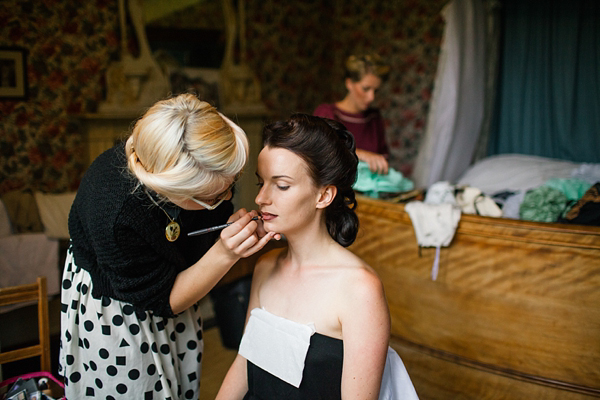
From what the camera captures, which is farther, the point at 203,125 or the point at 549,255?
the point at 549,255

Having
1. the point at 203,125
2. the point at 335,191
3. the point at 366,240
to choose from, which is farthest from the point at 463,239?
the point at 203,125

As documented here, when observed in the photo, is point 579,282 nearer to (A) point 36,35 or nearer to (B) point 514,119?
(B) point 514,119

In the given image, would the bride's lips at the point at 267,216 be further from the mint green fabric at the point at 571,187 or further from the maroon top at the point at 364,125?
the mint green fabric at the point at 571,187

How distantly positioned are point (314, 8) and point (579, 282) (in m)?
4.07

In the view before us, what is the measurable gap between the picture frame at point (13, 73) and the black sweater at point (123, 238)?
234 cm

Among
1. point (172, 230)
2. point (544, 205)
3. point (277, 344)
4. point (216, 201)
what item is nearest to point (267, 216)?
point (216, 201)

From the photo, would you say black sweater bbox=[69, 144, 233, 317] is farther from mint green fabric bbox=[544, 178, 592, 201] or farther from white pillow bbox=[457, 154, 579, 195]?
white pillow bbox=[457, 154, 579, 195]

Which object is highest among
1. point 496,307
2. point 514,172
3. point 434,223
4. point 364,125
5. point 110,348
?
point 364,125

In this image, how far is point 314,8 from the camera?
526 centimetres

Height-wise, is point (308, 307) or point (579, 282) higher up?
point (308, 307)

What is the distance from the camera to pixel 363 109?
2.85 metres

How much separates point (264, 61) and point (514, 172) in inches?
100

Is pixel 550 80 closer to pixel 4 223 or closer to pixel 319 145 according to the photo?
pixel 319 145

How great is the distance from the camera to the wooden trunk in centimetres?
218
